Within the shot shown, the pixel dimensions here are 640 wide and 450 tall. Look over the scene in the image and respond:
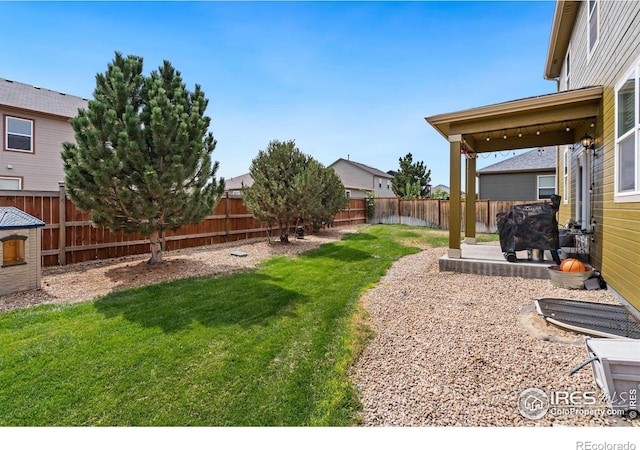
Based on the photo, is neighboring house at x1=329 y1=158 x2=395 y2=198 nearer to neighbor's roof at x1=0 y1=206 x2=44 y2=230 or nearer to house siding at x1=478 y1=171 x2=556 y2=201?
house siding at x1=478 y1=171 x2=556 y2=201

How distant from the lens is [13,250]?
17.2 ft

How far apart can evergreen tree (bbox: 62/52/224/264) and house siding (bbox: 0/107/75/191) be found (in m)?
9.10

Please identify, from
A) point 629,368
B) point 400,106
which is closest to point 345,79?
point 400,106

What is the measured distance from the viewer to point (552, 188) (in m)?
16.7

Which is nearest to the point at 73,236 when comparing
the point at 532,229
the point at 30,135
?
the point at 30,135

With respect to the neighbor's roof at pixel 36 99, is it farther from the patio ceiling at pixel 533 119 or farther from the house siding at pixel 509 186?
the house siding at pixel 509 186

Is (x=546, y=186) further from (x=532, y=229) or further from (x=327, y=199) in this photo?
(x=532, y=229)

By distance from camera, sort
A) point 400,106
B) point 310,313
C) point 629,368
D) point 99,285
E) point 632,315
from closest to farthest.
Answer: point 629,368 < point 632,315 < point 310,313 < point 99,285 < point 400,106

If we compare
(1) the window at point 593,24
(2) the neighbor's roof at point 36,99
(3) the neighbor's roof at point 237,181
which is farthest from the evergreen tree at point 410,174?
(2) the neighbor's roof at point 36,99

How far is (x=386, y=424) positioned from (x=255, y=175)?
31.5 feet

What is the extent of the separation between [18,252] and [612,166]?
31.7ft

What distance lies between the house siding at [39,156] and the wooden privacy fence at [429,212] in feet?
56.9

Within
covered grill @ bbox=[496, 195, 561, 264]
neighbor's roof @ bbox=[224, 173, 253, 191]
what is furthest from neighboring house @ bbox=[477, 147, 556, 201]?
neighbor's roof @ bbox=[224, 173, 253, 191]
